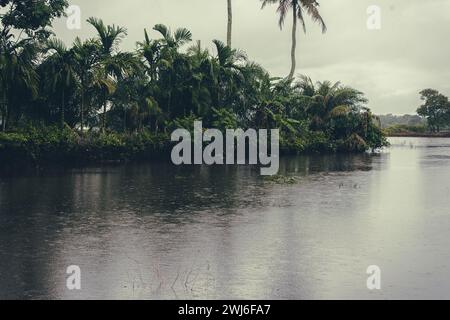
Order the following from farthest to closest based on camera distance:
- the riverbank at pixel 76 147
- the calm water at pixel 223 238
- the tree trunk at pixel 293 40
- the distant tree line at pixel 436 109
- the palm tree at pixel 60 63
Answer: the distant tree line at pixel 436 109, the tree trunk at pixel 293 40, the palm tree at pixel 60 63, the riverbank at pixel 76 147, the calm water at pixel 223 238

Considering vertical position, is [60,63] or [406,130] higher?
[60,63]

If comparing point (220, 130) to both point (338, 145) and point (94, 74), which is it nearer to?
point (94, 74)

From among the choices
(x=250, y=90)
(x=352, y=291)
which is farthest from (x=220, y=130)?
(x=352, y=291)

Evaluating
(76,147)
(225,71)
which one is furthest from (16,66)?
(225,71)

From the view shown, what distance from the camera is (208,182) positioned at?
25.0 m

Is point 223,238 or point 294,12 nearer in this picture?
point 223,238

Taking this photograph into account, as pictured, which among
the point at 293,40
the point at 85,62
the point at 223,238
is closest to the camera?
the point at 223,238

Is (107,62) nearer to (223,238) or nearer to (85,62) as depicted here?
(85,62)

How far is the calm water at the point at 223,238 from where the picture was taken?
930cm

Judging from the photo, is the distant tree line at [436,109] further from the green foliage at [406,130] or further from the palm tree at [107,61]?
the palm tree at [107,61]

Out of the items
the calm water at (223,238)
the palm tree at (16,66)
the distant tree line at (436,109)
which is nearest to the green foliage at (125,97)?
the palm tree at (16,66)

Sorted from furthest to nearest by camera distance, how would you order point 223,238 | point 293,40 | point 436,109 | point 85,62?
point 436,109
point 293,40
point 85,62
point 223,238

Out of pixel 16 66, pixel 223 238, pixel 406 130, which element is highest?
pixel 16 66

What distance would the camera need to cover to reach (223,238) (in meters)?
13.0
